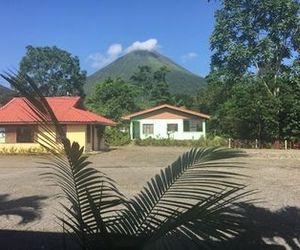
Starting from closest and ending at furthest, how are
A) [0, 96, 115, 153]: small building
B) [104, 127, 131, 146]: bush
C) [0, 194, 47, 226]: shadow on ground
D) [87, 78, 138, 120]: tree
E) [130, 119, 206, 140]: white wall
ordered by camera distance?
[0, 194, 47, 226]: shadow on ground, [0, 96, 115, 153]: small building, [104, 127, 131, 146]: bush, [130, 119, 206, 140]: white wall, [87, 78, 138, 120]: tree

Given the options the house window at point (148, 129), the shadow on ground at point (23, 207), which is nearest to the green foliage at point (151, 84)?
the house window at point (148, 129)

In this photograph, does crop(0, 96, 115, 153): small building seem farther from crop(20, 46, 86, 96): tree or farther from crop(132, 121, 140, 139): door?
crop(20, 46, 86, 96): tree

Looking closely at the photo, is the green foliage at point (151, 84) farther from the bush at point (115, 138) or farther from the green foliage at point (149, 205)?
the green foliage at point (149, 205)

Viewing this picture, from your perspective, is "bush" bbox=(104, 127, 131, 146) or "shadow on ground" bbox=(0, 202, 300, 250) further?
"bush" bbox=(104, 127, 131, 146)

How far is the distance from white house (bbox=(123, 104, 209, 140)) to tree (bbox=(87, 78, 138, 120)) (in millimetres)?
8087

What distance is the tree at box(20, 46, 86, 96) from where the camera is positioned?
266 ft

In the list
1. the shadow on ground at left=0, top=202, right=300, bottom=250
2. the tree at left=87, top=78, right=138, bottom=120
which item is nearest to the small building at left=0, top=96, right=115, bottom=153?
the tree at left=87, top=78, right=138, bottom=120

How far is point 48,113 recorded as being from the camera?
4.37 m

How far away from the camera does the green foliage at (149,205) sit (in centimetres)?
437

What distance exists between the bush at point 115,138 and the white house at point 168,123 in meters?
3.80

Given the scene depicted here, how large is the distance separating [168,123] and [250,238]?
4465cm

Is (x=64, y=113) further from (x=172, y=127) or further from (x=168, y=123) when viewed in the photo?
(x=172, y=127)

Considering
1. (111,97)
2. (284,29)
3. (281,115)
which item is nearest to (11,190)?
(281,115)

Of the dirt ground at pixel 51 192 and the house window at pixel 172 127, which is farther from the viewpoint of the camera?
the house window at pixel 172 127
